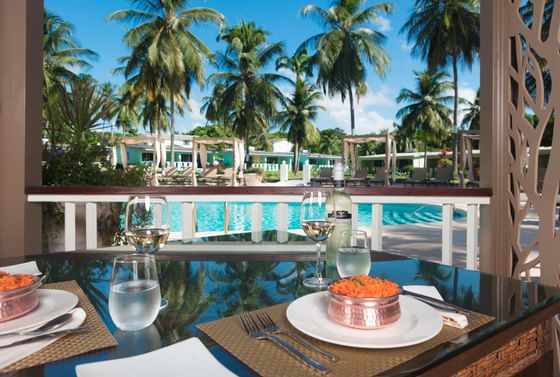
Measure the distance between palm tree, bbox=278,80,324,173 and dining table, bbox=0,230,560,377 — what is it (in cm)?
2484

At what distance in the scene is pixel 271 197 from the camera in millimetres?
2105

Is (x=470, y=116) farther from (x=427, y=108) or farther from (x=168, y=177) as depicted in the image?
(x=168, y=177)

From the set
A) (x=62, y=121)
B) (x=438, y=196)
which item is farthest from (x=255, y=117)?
(x=438, y=196)

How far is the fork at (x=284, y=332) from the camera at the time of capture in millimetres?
504

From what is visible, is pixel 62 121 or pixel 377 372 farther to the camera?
pixel 62 121

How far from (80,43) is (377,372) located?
23.8m

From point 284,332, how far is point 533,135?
1797mm

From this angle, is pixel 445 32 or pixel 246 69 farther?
pixel 246 69

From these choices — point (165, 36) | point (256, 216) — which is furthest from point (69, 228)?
point (165, 36)

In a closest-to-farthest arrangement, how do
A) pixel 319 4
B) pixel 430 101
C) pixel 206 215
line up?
1. pixel 206 215
2. pixel 319 4
3. pixel 430 101

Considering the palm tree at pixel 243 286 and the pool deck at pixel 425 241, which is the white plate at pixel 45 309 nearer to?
the palm tree at pixel 243 286

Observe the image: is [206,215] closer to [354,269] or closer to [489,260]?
[489,260]

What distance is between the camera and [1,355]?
49 centimetres

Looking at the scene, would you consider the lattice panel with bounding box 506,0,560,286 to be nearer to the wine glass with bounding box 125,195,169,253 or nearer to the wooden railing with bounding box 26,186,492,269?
the wooden railing with bounding box 26,186,492,269
